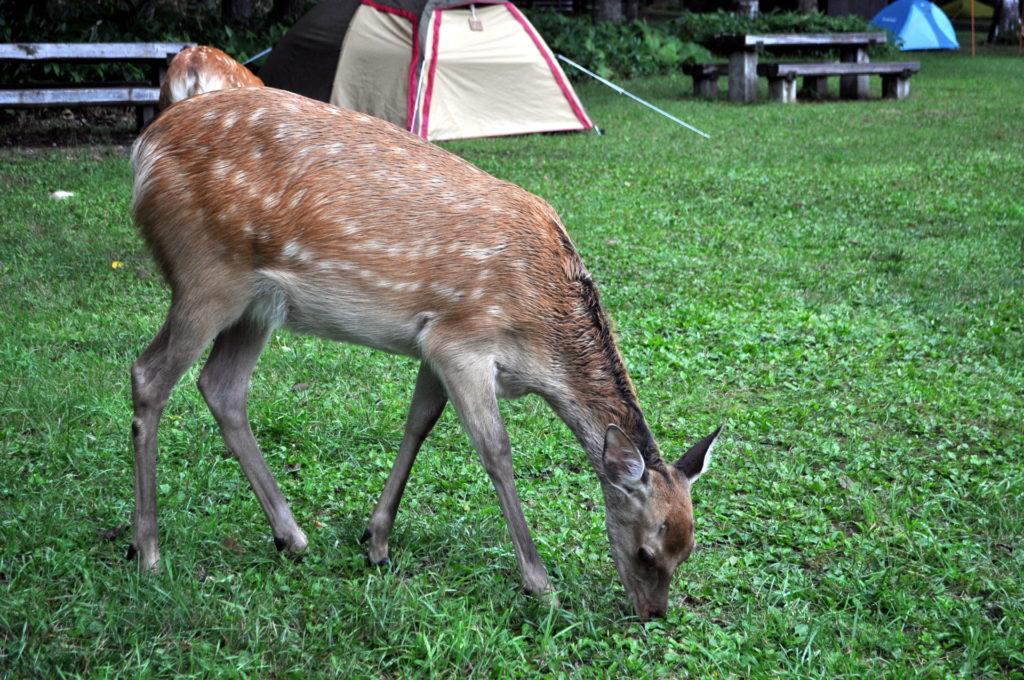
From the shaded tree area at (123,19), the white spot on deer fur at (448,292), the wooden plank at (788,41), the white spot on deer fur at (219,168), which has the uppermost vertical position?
the shaded tree area at (123,19)

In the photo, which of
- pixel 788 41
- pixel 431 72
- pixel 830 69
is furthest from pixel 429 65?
pixel 788 41

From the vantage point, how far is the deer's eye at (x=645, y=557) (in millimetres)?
3566

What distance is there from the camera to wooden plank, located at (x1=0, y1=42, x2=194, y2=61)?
11.9m

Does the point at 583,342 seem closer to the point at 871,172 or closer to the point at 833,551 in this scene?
the point at 833,551

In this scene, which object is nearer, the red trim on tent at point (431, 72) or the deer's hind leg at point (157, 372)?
the deer's hind leg at point (157, 372)

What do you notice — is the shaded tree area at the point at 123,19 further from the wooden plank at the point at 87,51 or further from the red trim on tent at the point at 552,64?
the red trim on tent at the point at 552,64

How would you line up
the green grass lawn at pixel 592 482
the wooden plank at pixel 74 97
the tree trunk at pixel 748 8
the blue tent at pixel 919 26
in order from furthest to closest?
the blue tent at pixel 919 26, the tree trunk at pixel 748 8, the wooden plank at pixel 74 97, the green grass lawn at pixel 592 482

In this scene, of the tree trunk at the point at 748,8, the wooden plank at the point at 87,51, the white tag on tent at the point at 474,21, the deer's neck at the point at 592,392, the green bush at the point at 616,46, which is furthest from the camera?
the tree trunk at the point at 748,8

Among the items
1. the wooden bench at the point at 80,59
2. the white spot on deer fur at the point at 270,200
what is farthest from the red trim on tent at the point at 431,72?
the white spot on deer fur at the point at 270,200

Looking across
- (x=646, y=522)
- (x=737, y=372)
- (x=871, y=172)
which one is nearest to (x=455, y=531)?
(x=646, y=522)

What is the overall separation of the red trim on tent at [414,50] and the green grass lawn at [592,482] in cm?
433

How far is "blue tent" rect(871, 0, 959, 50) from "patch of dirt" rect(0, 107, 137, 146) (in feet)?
64.6

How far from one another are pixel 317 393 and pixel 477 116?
8.13m

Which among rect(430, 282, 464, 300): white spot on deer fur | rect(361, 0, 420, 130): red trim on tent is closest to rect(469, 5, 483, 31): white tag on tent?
rect(361, 0, 420, 130): red trim on tent
